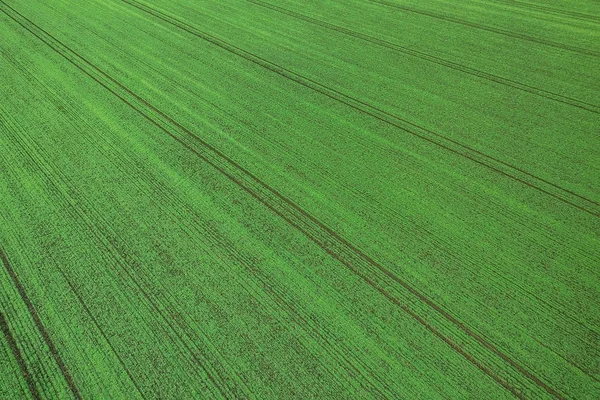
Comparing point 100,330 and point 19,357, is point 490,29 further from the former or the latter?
point 19,357

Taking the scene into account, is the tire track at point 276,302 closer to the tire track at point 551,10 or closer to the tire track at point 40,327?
the tire track at point 40,327

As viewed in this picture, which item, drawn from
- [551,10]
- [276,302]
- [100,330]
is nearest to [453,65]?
[551,10]

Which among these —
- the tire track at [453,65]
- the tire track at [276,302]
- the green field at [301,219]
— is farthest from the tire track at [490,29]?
the tire track at [276,302]

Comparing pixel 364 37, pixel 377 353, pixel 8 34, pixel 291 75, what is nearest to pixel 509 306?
pixel 377 353

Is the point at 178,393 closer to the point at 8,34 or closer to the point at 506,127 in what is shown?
the point at 506,127

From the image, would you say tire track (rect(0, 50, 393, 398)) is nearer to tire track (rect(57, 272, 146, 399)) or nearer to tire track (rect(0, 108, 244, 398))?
tire track (rect(57, 272, 146, 399))

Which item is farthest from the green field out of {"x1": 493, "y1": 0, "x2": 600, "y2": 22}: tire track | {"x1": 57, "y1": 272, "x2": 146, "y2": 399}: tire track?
{"x1": 493, "y1": 0, "x2": 600, "y2": 22}: tire track
